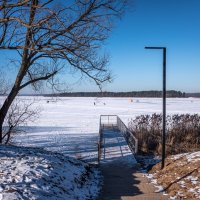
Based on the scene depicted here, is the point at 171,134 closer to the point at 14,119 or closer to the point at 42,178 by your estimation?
the point at 14,119

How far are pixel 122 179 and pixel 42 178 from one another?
10.4 ft

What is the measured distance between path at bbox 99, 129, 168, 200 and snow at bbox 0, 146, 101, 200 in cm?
39

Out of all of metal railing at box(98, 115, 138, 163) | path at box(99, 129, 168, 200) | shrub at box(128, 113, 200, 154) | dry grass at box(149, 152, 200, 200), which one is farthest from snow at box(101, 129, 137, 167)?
dry grass at box(149, 152, 200, 200)

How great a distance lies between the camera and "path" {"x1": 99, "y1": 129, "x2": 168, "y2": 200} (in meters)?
8.44

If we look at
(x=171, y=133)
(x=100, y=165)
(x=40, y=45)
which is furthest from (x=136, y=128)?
(x=40, y=45)

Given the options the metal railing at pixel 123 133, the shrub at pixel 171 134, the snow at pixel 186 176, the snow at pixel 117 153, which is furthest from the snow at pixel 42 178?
the shrub at pixel 171 134

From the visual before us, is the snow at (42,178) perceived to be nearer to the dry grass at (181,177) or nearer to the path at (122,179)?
the path at (122,179)

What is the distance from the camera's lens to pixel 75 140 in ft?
71.2

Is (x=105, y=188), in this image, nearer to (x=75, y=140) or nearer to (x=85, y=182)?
(x=85, y=182)

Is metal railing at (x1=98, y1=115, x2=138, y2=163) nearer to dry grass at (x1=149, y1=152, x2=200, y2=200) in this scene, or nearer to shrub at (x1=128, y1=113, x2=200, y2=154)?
shrub at (x1=128, y1=113, x2=200, y2=154)

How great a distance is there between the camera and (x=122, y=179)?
10312 millimetres

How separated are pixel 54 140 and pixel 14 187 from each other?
49.6 ft

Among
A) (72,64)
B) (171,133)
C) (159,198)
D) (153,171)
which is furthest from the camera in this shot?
(171,133)

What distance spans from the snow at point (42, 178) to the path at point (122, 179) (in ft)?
1.29
